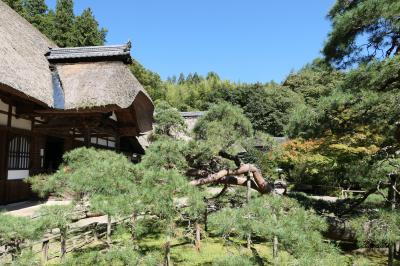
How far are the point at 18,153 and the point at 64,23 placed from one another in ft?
39.4

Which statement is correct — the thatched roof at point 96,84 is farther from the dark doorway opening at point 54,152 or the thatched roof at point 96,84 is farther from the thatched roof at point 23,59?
the dark doorway opening at point 54,152

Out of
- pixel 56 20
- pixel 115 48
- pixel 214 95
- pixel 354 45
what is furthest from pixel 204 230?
pixel 214 95

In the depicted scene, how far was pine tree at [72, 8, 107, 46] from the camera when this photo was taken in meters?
18.2

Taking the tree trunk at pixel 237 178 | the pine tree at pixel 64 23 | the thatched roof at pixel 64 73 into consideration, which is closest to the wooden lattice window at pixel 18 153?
the thatched roof at pixel 64 73

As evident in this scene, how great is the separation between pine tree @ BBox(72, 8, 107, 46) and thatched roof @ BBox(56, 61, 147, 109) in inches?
339

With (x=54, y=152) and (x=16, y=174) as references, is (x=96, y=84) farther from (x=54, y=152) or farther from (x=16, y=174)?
(x=54, y=152)

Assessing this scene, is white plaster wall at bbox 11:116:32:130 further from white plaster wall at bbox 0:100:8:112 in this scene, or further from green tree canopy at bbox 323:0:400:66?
green tree canopy at bbox 323:0:400:66

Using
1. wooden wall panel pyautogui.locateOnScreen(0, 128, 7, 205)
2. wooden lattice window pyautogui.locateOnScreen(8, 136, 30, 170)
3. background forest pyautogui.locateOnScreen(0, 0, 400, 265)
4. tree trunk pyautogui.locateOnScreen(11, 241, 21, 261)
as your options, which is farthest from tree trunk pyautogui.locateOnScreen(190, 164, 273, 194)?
wooden lattice window pyautogui.locateOnScreen(8, 136, 30, 170)

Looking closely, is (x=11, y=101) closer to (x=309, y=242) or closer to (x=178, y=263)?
(x=178, y=263)

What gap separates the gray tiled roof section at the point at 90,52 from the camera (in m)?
10.3

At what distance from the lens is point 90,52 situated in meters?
10.6

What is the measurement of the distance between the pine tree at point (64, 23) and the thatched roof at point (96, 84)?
853 centimetres

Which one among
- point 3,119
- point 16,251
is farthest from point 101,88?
point 16,251

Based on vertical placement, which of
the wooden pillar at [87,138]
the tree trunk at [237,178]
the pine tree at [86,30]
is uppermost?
the pine tree at [86,30]
